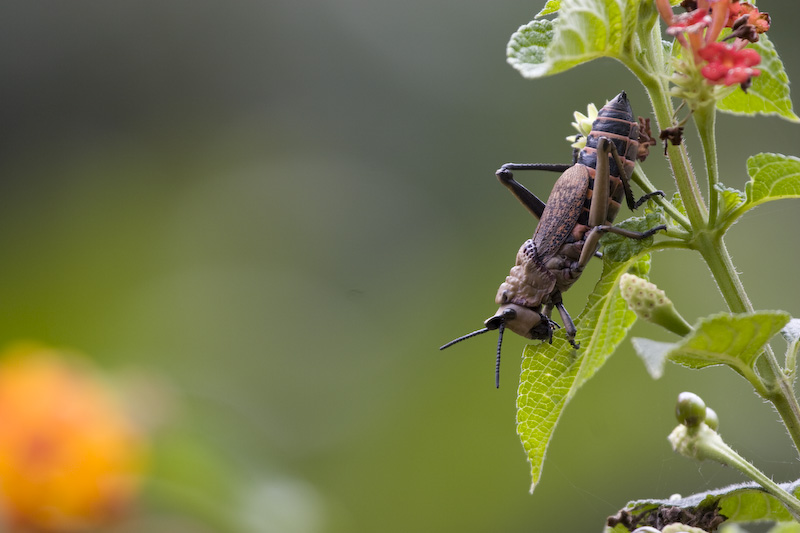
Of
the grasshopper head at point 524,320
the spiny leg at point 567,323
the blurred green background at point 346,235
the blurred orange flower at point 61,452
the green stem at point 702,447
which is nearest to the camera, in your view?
the blurred orange flower at point 61,452

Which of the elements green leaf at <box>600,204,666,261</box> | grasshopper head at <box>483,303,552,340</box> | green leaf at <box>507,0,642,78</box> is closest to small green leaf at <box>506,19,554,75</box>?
green leaf at <box>507,0,642,78</box>

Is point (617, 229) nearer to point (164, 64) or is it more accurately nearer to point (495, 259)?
point (495, 259)

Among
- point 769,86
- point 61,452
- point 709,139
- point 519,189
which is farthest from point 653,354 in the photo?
point 519,189

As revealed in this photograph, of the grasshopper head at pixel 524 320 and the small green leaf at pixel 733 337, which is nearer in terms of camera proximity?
the small green leaf at pixel 733 337

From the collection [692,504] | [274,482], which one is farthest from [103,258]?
[692,504]

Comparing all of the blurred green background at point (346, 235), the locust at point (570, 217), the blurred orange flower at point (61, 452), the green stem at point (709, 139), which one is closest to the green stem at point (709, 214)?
the green stem at point (709, 139)

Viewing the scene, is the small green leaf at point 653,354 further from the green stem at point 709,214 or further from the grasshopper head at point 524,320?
the grasshopper head at point 524,320

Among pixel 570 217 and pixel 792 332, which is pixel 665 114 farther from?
pixel 570 217
